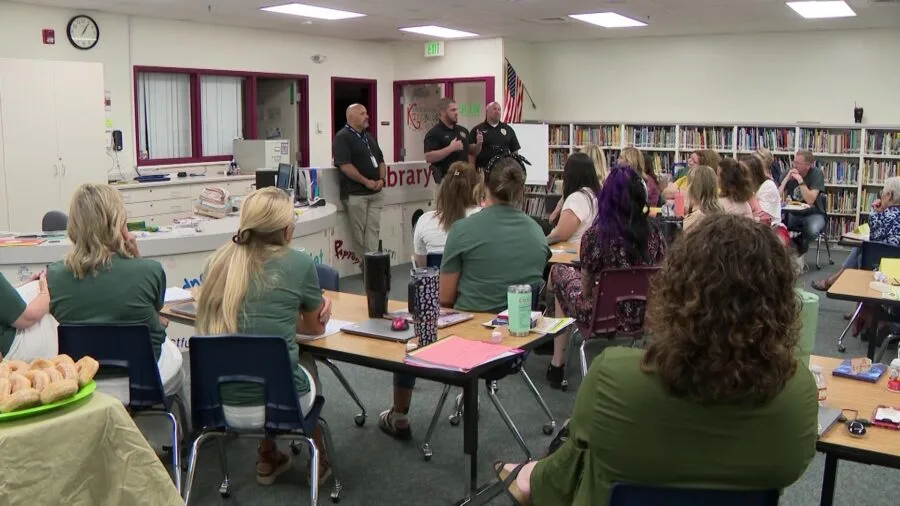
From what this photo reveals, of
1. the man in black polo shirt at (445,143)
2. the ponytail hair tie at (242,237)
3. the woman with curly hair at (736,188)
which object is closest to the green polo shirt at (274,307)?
the ponytail hair tie at (242,237)

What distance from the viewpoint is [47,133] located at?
320 inches

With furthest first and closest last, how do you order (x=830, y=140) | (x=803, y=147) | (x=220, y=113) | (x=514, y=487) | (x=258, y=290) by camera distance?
(x=220, y=113), (x=803, y=147), (x=830, y=140), (x=258, y=290), (x=514, y=487)

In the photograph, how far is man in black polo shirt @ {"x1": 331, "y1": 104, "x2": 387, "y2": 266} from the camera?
7.71m

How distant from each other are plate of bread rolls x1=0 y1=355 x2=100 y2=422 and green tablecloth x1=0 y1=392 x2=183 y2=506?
3 centimetres

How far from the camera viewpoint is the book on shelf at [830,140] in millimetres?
10391

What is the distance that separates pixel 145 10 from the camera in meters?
8.93

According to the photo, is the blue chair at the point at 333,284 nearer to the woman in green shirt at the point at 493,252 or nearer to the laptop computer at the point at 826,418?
the woman in green shirt at the point at 493,252

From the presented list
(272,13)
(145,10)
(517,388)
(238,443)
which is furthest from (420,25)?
(238,443)

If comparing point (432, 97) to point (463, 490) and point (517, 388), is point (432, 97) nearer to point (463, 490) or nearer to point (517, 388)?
point (517, 388)

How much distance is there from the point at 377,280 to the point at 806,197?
6740 mm

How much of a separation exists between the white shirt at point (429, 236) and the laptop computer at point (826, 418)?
2908 millimetres

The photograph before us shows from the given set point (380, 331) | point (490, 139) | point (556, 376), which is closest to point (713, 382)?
point (380, 331)

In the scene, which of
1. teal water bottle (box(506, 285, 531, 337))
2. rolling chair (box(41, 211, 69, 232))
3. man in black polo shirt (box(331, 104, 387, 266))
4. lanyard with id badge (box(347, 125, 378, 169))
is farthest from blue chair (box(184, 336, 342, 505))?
lanyard with id badge (box(347, 125, 378, 169))

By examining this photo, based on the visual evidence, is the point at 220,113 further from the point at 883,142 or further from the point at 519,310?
the point at 519,310
